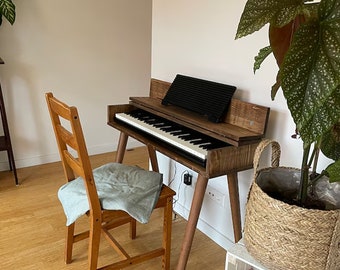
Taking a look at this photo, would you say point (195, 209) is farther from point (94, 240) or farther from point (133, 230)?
point (133, 230)

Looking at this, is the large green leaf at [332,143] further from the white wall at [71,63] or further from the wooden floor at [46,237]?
the white wall at [71,63]

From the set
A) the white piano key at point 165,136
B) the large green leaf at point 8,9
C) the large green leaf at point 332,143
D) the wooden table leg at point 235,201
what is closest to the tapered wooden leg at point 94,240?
the white piano key at point 165,136

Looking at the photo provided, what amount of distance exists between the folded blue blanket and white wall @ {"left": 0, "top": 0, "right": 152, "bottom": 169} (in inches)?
62.3

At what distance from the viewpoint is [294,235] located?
0.95 m

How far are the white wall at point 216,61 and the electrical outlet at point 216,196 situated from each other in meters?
0.03

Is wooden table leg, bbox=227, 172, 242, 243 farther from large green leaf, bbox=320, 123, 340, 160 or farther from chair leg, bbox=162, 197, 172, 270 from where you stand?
large green leaf, bbox=320, 123, 340, 160

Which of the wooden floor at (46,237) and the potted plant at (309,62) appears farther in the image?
the wooden floor at (46,237)

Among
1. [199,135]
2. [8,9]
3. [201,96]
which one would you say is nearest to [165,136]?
[199,135]

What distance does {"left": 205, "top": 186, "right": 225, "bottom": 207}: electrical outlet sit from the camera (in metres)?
2.06

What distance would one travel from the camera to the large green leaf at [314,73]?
713mm

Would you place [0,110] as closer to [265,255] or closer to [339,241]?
[265,255]

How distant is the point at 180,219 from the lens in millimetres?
2402

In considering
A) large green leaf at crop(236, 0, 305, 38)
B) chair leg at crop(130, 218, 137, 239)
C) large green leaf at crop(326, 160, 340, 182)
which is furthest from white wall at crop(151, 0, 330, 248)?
large green leaf at crop(236, 0, 305, 38)

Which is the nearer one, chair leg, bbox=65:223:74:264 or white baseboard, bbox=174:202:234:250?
chair leg, bbox=65:223:74:264
